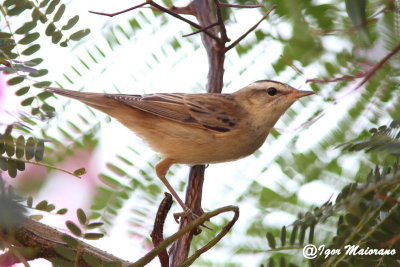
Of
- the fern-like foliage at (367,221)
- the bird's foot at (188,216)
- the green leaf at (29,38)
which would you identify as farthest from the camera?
the bird's foot at (188,216)

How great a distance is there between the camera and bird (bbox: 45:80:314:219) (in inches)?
106

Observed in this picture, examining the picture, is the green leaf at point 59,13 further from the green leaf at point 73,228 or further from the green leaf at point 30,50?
the green leaf at point 73,228

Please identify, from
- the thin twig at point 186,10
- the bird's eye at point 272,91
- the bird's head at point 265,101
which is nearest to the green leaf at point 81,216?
the thin twig at point 186,10

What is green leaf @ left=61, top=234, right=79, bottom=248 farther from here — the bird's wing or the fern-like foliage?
the bird's wing

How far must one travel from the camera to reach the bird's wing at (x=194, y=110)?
9.64 ft

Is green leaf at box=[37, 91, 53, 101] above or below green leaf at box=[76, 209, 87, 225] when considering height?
above

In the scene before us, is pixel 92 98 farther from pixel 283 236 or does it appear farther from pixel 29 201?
pixel 283 236

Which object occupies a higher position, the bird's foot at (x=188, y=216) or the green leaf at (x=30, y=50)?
the green leaf at (x=30, y=50)

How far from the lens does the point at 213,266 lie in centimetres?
179

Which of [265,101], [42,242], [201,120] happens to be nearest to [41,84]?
[42,242]

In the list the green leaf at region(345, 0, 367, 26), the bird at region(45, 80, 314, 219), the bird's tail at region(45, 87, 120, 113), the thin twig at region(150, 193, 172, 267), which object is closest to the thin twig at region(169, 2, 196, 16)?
the bird at region(45, 80, 314, 219)

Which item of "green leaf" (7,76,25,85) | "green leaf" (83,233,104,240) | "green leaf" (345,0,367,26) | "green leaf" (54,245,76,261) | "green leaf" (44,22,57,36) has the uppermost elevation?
"green leaf" (44,22,57,36)

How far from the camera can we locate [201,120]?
9.75ft

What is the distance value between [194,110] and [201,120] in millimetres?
92
